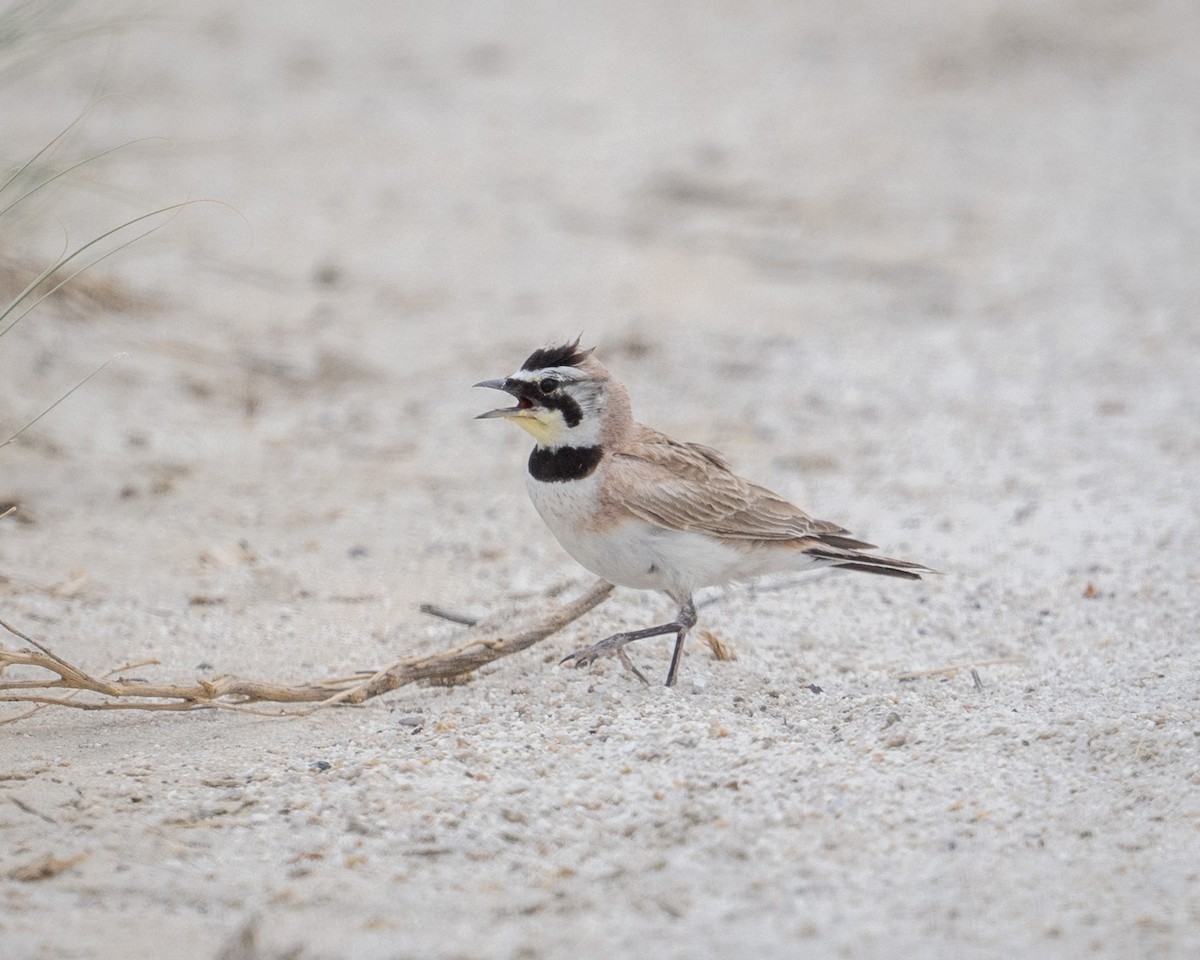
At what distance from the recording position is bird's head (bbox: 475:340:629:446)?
184 inches

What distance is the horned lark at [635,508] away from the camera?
4590mm

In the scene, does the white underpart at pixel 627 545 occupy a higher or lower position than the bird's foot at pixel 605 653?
higher

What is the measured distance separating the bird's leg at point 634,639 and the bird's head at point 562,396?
2.08 ft

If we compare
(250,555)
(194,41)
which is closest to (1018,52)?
(194,41)

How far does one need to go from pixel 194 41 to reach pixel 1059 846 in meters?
11.0

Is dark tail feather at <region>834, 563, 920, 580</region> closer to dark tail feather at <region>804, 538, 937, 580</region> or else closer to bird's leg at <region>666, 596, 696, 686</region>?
dark tail feather at <region>804, 538, 937, 580</region>

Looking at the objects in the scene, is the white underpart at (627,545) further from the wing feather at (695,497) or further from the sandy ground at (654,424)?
the sandy ground at (654,424)

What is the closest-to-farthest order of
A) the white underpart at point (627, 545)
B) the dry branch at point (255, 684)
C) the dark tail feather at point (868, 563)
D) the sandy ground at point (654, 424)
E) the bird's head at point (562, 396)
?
the sandy ground at point (654, 424)
the dry branch at point (255, 684)
the white underpart at point (627, 545)
the bird's head at point (562, 396)
the dark tail feather at point (868, 563)

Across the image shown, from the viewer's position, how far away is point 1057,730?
4.23 metres

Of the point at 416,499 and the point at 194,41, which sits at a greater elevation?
the point at 194,41

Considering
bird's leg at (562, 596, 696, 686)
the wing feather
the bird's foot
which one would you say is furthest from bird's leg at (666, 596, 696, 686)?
the wing feather

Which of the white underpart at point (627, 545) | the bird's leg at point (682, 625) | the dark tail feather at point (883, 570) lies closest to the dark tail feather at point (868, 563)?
the dark tail feather at point (883, 570)

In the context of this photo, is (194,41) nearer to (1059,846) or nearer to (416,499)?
(416,499)

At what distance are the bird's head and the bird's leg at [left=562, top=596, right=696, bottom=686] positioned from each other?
63cm
